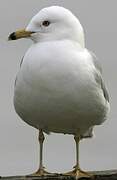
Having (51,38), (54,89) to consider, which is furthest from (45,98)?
(51,38)

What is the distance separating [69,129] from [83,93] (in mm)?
438

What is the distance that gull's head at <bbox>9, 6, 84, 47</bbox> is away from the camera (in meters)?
5.32

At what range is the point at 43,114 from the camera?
531cm

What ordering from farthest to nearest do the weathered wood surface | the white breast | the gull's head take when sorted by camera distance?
the gull's head → the white breast → the weathered wood surface

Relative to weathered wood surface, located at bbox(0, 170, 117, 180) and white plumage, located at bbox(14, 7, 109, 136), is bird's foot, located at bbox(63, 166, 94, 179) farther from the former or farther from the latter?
white plumage, located at bbox(14, 7, 109, 136)

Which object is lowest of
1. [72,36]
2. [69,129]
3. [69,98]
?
[69,129]

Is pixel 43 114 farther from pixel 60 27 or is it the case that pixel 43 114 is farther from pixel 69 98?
pixel 60 27

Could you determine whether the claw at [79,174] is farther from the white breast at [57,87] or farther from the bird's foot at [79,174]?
the white breast at [57,87]

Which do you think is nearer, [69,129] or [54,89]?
[54,89]

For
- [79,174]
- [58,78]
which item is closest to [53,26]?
[58,78]

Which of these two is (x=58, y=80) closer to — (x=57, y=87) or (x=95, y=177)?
(x=57, y=87)

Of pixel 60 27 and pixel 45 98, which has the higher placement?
pixel 60 27

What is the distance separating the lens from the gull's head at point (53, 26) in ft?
17.5

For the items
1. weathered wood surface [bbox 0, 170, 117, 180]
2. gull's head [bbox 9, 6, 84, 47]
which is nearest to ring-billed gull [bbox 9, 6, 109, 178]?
gull's head [bbox 9, 6, 84, 47]
